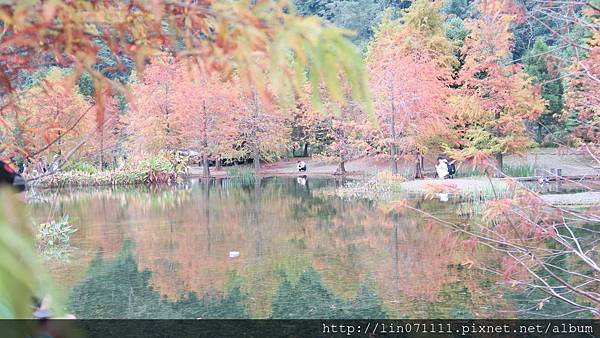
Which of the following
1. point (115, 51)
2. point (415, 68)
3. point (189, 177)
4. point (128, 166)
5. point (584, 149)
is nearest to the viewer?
point (115, 51)

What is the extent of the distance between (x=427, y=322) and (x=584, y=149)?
188cm

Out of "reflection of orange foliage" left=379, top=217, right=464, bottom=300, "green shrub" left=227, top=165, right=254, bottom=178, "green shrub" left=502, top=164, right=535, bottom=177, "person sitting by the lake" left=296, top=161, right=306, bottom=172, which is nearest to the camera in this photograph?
"reflection of orange foliage" left=379, top=217, right=464, bottom=300

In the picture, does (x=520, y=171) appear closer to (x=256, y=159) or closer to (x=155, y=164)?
(x=256, y=159)

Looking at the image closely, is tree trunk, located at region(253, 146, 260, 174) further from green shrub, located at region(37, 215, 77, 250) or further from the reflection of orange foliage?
green shrub, located at region(37, 215, 77, 250)

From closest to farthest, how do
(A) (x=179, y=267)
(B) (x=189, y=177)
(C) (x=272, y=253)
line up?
(A) (x=179, y=267) < (C) (x=272, y=253) < (B) (x=189, y=177)

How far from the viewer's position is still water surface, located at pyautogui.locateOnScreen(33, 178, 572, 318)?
4855mm

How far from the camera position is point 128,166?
18516 mm

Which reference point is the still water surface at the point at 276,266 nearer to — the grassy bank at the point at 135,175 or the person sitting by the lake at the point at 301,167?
the grassy bank at the point at 135,175

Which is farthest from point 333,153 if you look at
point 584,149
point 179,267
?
point 584,149

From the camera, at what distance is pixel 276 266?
630cm

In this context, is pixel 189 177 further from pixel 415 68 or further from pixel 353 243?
pixel 353 243

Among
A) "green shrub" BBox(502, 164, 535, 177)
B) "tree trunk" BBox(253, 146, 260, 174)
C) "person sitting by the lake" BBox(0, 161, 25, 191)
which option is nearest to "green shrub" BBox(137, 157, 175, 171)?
"tree trunk" BBox(253, 146, 260, 174)

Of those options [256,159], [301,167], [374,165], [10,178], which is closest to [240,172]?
[256,159]

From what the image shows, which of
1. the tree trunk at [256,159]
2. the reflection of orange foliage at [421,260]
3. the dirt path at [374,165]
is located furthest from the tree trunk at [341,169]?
the reflection of orange foliage at [421,260]
